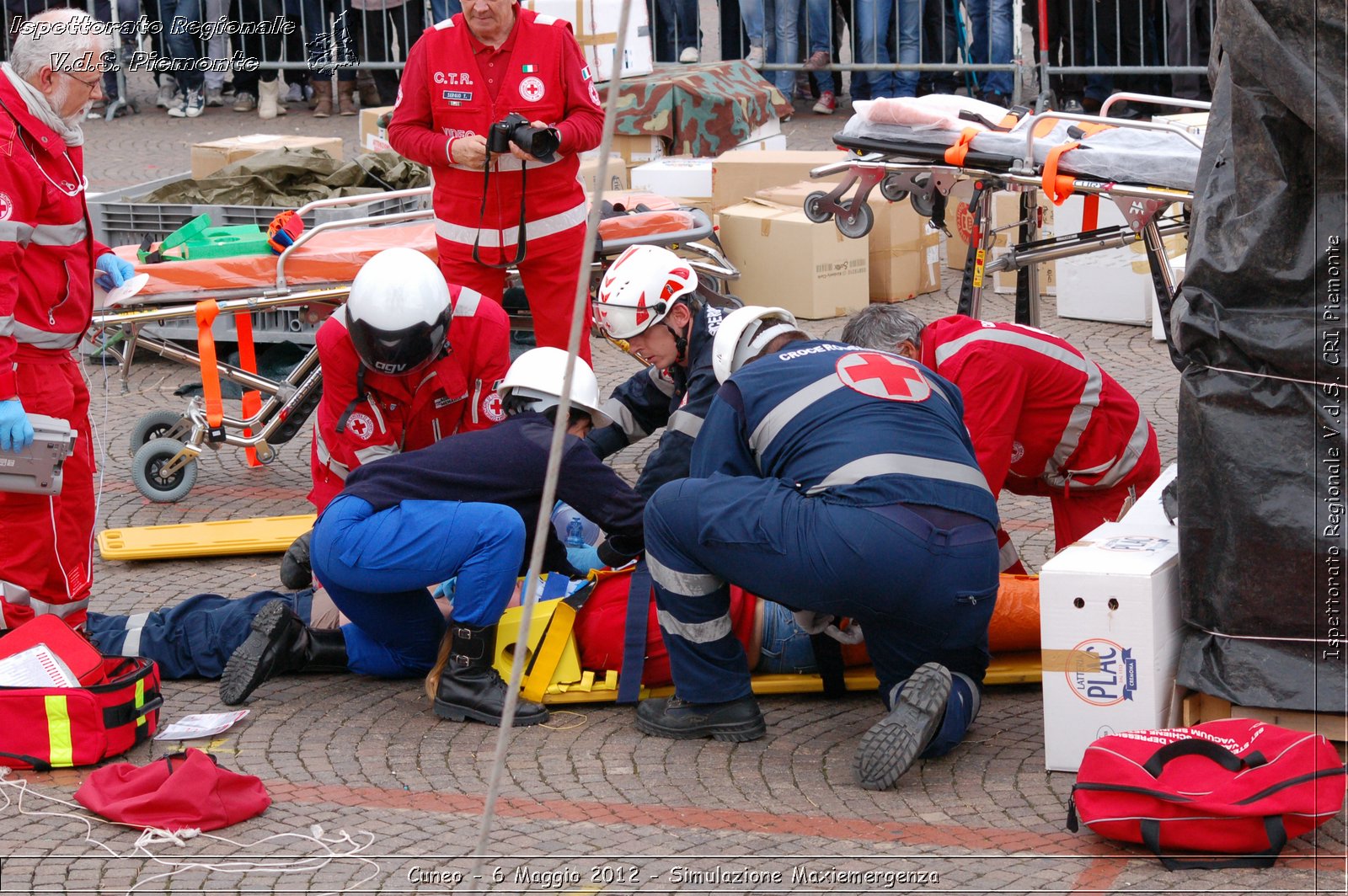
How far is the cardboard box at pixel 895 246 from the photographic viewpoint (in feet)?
30.6

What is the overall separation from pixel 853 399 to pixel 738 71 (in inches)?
285

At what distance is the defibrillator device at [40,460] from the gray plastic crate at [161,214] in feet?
11.1

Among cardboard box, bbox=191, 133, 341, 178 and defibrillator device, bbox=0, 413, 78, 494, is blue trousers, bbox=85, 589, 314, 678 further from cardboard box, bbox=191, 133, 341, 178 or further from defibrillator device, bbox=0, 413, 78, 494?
cardboard box, bbox=191, 133, 341, 178

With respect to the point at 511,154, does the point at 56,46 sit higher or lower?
higher

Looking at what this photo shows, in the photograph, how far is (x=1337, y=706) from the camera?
13.2 ft

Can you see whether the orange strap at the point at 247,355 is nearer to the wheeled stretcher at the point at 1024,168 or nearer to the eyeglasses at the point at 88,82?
the eyeglasses at the point at 88,82

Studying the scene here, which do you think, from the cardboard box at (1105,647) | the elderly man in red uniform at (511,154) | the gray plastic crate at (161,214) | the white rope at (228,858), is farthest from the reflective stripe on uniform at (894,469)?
the gray plastic crate at (161,214)

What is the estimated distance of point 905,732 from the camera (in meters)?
4.19

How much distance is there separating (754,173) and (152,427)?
13.3 ft

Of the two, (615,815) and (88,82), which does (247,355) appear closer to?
(88,82)

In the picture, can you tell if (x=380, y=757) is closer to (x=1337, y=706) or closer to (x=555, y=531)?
(x=555, y=531)

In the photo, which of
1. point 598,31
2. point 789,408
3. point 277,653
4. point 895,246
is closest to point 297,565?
point 277,653

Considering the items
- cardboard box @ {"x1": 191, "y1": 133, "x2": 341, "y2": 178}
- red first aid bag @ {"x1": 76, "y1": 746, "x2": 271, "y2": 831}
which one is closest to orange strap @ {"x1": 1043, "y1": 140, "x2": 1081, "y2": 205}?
red first aid bag @ {"x1": 76, "y1": 746, "x2": 271, "y2": 831}

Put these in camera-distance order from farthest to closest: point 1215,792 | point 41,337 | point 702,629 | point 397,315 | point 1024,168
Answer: point 1024,168 < point 397,315 < point 41,337 < point 702,629 < point 1215,792
